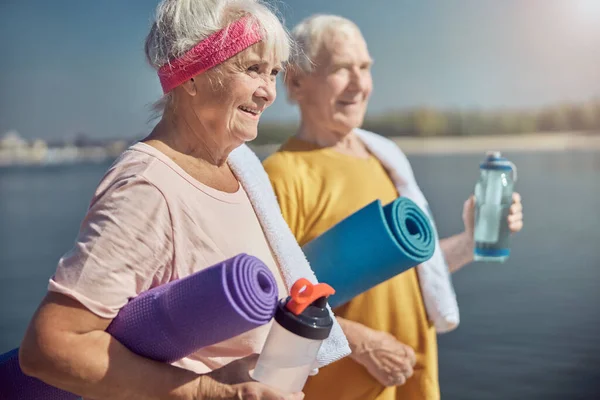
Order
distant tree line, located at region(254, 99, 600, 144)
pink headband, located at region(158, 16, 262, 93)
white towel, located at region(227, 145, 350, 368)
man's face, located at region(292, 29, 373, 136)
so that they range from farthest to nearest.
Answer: distant tree line, located at region(254, 99, 600, 144), man's face, located at region(292, 29, 373, 136), white towel, located at region(227, 145, 350, 368), pink headband, located at region(158, 16, 262, 93)

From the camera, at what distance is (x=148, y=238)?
0.89 meters

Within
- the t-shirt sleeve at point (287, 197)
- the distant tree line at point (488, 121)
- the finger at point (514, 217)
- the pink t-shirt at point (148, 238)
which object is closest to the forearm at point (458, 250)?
the finger at point (514, 217)

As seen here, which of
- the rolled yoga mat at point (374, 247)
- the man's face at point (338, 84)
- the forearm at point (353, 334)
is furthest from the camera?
the man's face at point (338, 84)

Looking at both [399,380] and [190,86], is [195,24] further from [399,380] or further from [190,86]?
[399,380]

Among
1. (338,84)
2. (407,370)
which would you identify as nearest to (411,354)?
(407,370)

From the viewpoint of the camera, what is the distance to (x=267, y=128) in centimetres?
327

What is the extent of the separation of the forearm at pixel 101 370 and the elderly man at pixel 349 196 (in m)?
0.72

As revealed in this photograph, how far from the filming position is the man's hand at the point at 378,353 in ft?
5.12

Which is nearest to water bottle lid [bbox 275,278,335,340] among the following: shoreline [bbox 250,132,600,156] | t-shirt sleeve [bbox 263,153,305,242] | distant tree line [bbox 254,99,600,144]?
t-shirt sleeve [bbox 263,153,305,242]

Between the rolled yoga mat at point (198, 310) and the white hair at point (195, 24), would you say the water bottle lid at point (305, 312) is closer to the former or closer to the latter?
the rolled yoga mat at point (198, 310)

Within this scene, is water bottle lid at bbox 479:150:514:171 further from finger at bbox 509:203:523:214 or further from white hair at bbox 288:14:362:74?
white hair at bbox 288:14:362:74

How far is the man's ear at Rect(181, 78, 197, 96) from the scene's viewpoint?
3.24 feet

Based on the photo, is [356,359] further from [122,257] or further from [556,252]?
[556,252]

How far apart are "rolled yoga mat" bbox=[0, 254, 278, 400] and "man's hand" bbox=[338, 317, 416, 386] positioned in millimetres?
711
